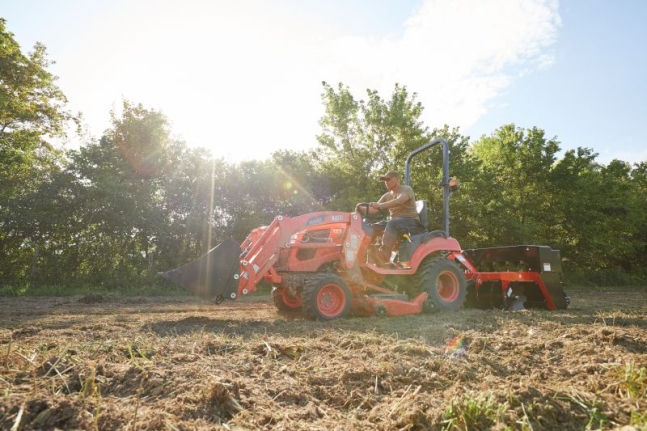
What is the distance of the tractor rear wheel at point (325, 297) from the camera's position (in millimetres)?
5676

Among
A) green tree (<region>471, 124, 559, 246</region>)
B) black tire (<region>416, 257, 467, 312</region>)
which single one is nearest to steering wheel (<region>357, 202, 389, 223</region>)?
black tire (<region>416, 257, 467, 312</region>)

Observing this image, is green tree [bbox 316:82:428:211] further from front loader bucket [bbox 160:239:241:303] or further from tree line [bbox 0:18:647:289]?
front loader bucket [bbox 160:239:241:303]

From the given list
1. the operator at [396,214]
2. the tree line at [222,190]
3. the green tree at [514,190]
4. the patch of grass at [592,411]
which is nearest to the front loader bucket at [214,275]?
the operator at [396,214]

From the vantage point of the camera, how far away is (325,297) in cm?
604

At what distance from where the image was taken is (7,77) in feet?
58.2

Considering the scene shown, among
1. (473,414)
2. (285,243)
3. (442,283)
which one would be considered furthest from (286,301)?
(473,414)

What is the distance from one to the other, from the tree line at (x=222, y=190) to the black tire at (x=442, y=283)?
11.4 m

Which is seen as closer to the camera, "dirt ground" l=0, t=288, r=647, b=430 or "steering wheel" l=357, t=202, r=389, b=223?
"dirt ground" l=0, t=288, r=647, b=430

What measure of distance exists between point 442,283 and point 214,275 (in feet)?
13.9

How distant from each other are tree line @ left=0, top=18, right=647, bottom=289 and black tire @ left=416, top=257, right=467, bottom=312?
11366 mm

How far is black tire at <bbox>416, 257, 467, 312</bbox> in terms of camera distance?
6871 mm

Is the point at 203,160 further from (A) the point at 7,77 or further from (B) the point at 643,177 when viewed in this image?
(B) the point at 643,177

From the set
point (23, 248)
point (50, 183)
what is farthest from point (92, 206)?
point (23, 248)

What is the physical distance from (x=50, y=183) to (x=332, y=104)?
579 inches
